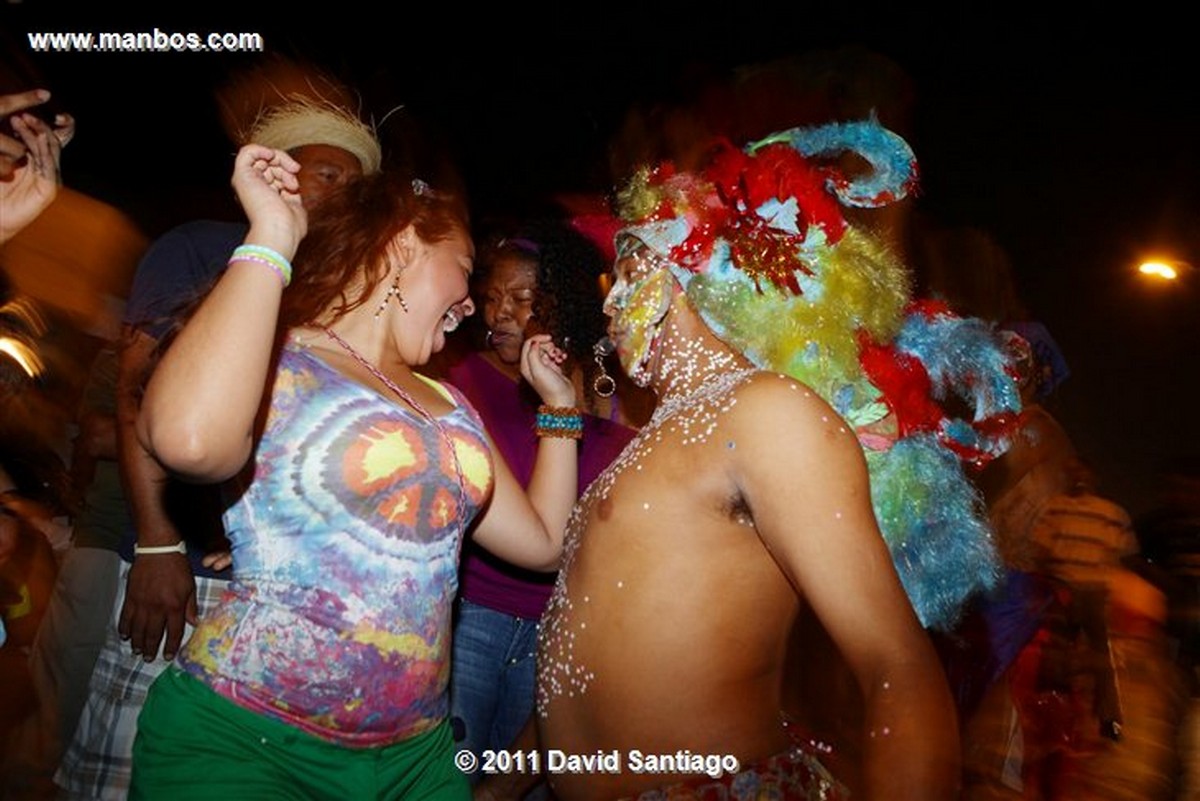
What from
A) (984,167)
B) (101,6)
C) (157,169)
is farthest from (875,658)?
(984,167)

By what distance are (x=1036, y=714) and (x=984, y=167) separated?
2454 mm

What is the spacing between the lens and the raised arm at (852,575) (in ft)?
3.84

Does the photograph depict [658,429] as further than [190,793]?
Yes

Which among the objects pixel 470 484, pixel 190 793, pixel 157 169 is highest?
pixel 157 169

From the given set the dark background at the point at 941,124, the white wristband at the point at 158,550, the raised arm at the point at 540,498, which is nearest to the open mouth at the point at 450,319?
the raised arm at the point at 540,498

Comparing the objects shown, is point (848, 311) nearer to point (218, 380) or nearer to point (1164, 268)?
point (218, 380)

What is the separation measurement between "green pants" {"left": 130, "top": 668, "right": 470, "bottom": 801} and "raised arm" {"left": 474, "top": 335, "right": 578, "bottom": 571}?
0.50m

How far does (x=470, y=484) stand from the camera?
5.06ft

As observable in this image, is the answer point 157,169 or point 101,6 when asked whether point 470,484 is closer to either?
point 101,6

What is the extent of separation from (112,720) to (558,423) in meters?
1.10

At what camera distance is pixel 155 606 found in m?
1.79

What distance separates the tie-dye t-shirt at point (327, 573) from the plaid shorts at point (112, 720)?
20.4 inches

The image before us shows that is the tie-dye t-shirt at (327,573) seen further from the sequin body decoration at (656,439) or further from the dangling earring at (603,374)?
the dangling earring at (603,374)

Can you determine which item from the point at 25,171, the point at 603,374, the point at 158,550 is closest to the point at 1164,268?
the point at 603,374
